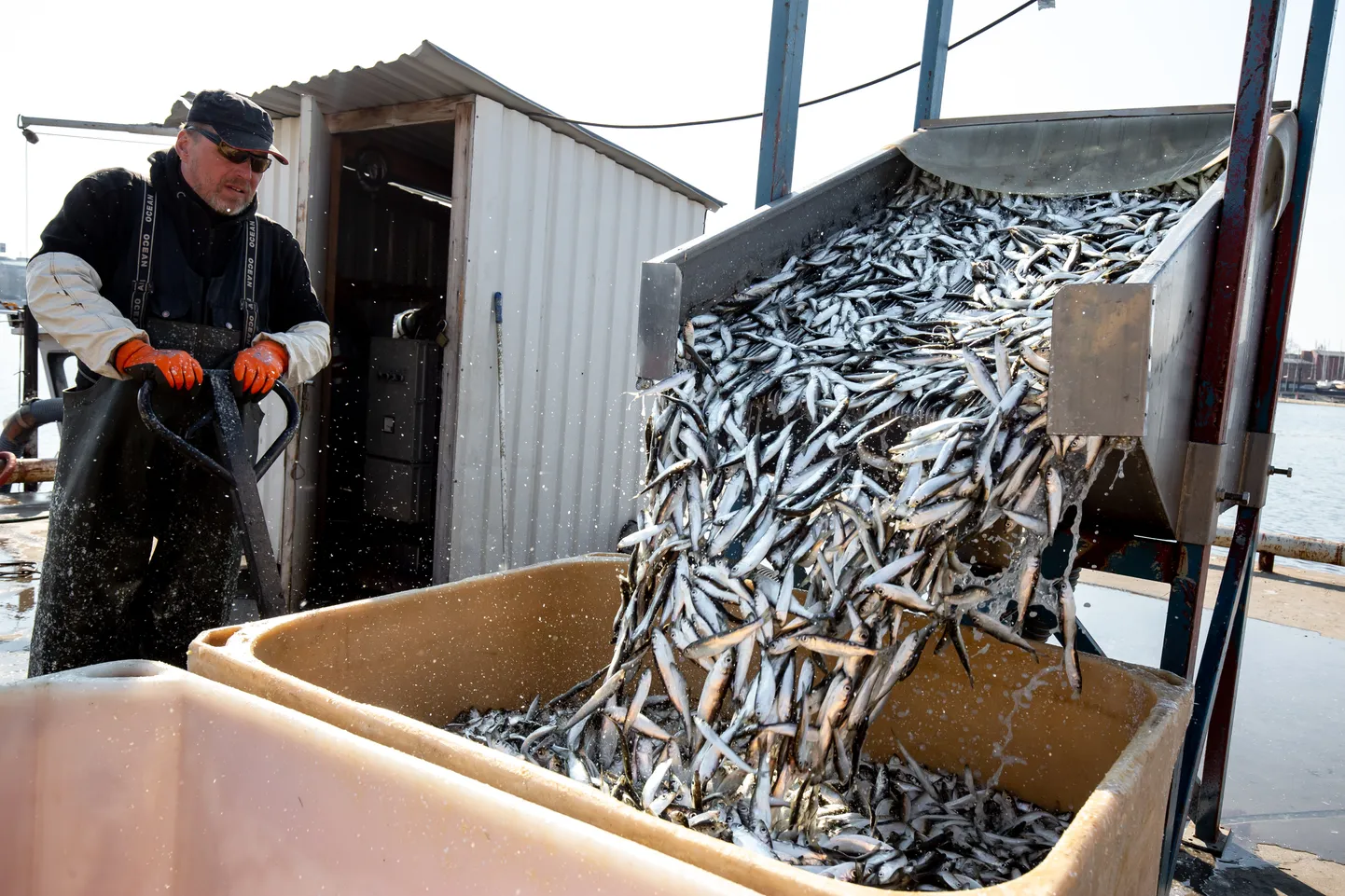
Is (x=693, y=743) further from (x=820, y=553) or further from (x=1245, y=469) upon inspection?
(x=1245, y=469)

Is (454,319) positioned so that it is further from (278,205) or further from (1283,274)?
(1283,274)

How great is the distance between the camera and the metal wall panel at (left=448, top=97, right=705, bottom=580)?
502 centimetres

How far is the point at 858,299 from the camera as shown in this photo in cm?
271

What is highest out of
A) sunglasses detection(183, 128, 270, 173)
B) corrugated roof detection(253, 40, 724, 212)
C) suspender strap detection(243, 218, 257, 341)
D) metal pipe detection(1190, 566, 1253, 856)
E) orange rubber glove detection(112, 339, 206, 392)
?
corrugated roof detection(253, 40, 724, 212)

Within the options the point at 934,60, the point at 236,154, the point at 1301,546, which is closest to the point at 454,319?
the point at 236,154

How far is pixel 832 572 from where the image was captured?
1756 millimetres

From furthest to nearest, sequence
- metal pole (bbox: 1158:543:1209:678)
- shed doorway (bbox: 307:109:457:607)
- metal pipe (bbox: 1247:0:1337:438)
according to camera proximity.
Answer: shed doorway (bbox: 307:109:457:607), metal pipe (bbox: 1247:0:1337:438), metal pole (bbox: 1158:543:1209:678)

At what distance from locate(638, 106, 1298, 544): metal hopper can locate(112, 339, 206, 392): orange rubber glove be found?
137cm

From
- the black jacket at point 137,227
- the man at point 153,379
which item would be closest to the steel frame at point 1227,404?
the man at point 153,379

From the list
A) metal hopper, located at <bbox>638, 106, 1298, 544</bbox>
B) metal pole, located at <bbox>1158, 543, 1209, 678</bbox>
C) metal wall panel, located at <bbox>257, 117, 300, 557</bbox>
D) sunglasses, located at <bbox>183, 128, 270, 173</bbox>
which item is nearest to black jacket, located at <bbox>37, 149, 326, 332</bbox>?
sunglasses, located at <bbox>183, 128, 270, 173</bbox>

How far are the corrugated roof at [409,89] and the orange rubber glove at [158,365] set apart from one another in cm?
235

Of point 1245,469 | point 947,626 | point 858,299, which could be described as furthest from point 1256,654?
point 947,626

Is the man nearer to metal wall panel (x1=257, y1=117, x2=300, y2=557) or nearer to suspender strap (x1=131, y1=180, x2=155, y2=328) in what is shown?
suspender strap (x1=131, y1=180, x2=155, y2=328)

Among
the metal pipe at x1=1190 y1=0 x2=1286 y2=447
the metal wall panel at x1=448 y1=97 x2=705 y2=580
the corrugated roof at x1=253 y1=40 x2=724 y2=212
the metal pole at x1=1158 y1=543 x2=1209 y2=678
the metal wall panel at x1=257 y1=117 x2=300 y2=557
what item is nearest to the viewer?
the metal pipe at x1=1190 y1=0 x2=1286 y2=447
